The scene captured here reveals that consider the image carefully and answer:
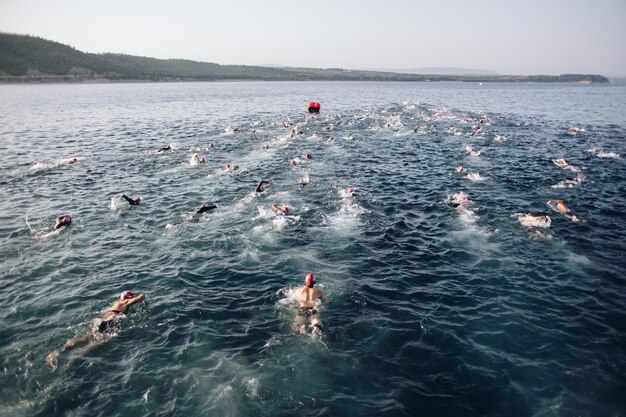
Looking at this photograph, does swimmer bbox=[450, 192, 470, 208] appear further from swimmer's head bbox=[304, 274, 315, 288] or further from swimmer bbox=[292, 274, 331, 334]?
swimmer's head bbox=[304, 274, 315, 288]

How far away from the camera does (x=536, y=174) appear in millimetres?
33938

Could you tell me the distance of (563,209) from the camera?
24516mm

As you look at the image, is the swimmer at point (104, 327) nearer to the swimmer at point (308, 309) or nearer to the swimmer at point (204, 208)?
the swimmer at point (308, 309)

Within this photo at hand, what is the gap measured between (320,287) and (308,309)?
77.8 inches

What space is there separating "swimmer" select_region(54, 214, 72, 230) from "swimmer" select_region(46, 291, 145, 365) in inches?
434

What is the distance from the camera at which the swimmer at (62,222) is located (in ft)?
74.0

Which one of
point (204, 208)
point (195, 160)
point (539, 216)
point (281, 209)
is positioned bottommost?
point (204, 208)

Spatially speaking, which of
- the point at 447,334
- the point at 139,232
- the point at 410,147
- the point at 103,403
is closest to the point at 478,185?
the point at 410,147

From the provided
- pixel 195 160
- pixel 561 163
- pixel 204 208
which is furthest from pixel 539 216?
pixel 195 160

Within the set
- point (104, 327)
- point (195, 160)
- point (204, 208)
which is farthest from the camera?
point (195, 160)

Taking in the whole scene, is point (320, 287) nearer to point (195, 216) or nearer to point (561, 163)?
point (195, 216)

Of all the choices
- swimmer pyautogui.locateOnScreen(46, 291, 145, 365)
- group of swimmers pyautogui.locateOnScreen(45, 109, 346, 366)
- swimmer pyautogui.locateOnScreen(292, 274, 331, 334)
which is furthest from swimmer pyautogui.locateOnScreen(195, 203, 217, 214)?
swimmer pyautogui.locateOnScreen(292, 274, 331, 334)

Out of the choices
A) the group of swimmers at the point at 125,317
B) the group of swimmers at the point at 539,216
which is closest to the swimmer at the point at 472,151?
the group of swimmers at the point at 539,216

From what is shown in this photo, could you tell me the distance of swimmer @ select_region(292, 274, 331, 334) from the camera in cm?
1407
